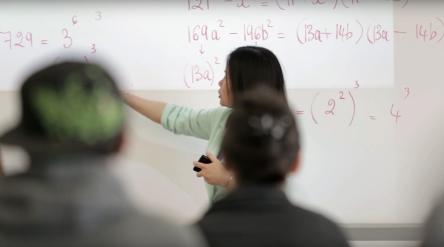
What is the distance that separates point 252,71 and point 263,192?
0.79 m

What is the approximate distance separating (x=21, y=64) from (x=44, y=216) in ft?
4.20

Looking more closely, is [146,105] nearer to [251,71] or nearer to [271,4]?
[251,71]

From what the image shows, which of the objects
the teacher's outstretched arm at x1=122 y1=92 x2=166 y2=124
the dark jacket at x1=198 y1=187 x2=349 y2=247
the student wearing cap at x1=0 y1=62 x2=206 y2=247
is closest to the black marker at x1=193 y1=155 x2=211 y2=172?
the teacher's outstretched arm at x1=122 y1=92 x2=166 y2=124

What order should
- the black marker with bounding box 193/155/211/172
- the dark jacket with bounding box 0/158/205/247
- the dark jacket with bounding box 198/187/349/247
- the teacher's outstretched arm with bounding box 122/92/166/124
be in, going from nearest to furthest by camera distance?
the dark jacket with bounding box 0/158/205/247, the dark jacket with bounding box 198/187/349/247, the black marker with bounding box 193/155/211/172, the teacher's outstretched arm with bounding box 122/92/166/124

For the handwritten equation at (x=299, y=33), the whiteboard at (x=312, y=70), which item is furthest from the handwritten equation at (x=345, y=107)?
the handwritten equation at (x=299, y=33)

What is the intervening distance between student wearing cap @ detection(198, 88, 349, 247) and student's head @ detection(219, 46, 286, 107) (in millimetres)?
679

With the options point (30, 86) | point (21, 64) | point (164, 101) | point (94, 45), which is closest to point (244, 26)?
point (164, 101)

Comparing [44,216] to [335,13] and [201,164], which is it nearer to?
[201,164]

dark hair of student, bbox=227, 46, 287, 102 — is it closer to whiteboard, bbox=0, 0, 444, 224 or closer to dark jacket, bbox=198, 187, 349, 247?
whiteboard, bbox=0, 0, 444, 224

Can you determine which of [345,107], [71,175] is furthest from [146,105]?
[71,175]

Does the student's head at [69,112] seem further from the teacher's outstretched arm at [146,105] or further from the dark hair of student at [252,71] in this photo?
the teacher's outstretched arm at [146,105]

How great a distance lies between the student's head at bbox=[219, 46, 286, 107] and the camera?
2.00 metres

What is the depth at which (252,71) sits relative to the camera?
2.01 metres

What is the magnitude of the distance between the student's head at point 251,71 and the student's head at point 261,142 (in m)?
0.67
